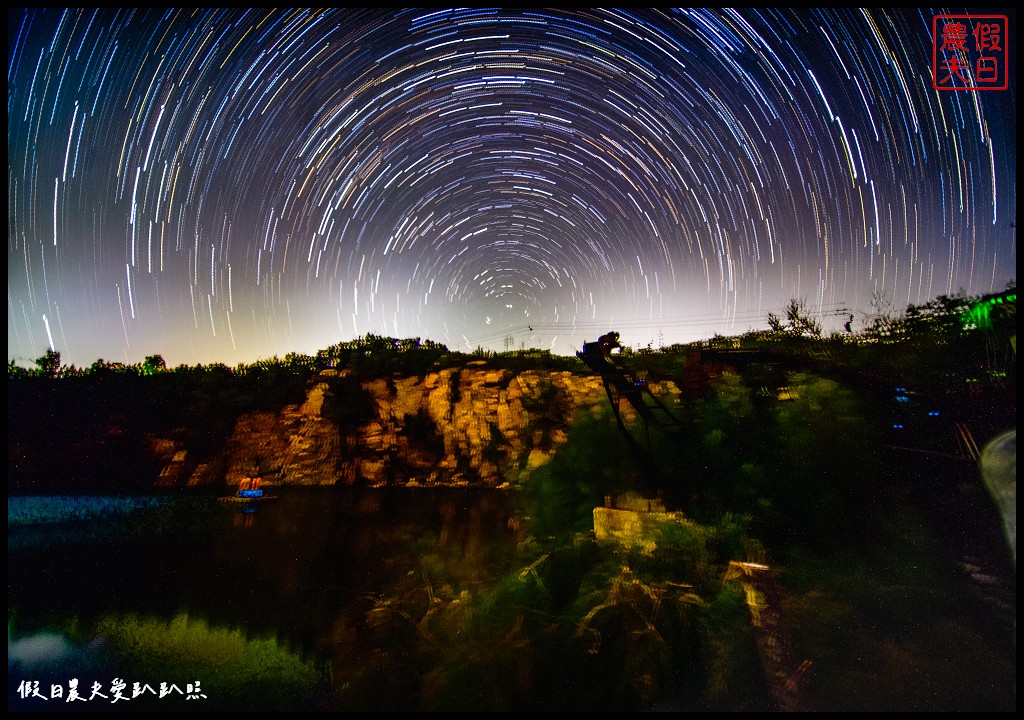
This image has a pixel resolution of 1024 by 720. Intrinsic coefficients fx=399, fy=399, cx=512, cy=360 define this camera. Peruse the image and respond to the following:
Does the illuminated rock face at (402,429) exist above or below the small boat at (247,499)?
above

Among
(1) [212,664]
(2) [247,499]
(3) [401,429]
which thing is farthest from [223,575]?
(3) [401,429]

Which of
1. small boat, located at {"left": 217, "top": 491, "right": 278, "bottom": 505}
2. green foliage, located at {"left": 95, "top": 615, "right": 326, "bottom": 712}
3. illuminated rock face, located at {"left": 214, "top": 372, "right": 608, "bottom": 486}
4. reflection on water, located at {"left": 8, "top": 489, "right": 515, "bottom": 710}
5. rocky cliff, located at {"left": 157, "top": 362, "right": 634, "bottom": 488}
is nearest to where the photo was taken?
green foliage, located at {"left": 95, "top": 615, "right": 326, "bottom": 712}

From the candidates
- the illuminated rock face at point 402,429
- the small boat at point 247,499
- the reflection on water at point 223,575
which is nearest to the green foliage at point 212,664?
the reflection on water at point 223,575

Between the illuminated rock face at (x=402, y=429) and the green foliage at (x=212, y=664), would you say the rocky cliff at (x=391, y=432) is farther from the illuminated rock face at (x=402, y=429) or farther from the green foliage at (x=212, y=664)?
the green foliage at (x=212, y=664)

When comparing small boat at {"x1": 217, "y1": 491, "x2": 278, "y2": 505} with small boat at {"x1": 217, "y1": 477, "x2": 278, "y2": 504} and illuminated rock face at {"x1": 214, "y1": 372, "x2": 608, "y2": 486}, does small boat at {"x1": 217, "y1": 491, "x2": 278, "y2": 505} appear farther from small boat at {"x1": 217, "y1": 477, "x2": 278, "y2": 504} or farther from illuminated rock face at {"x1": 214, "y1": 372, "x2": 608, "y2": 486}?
illuminated rock face at {"x1": 214, "y1": 372, "x2": 608, "y2": 486}

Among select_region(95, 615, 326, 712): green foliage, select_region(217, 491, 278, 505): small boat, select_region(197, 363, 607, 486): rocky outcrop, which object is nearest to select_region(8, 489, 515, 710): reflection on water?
select_region(95, 615, 326, 712): green foliage

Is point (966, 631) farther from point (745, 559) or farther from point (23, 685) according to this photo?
point (23, 685)

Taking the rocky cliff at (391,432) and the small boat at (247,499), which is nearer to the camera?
the small boat at (247,499)

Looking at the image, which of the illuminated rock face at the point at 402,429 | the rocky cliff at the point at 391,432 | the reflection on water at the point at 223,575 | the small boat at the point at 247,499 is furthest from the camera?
the rocky cliff at the point at 391,432
